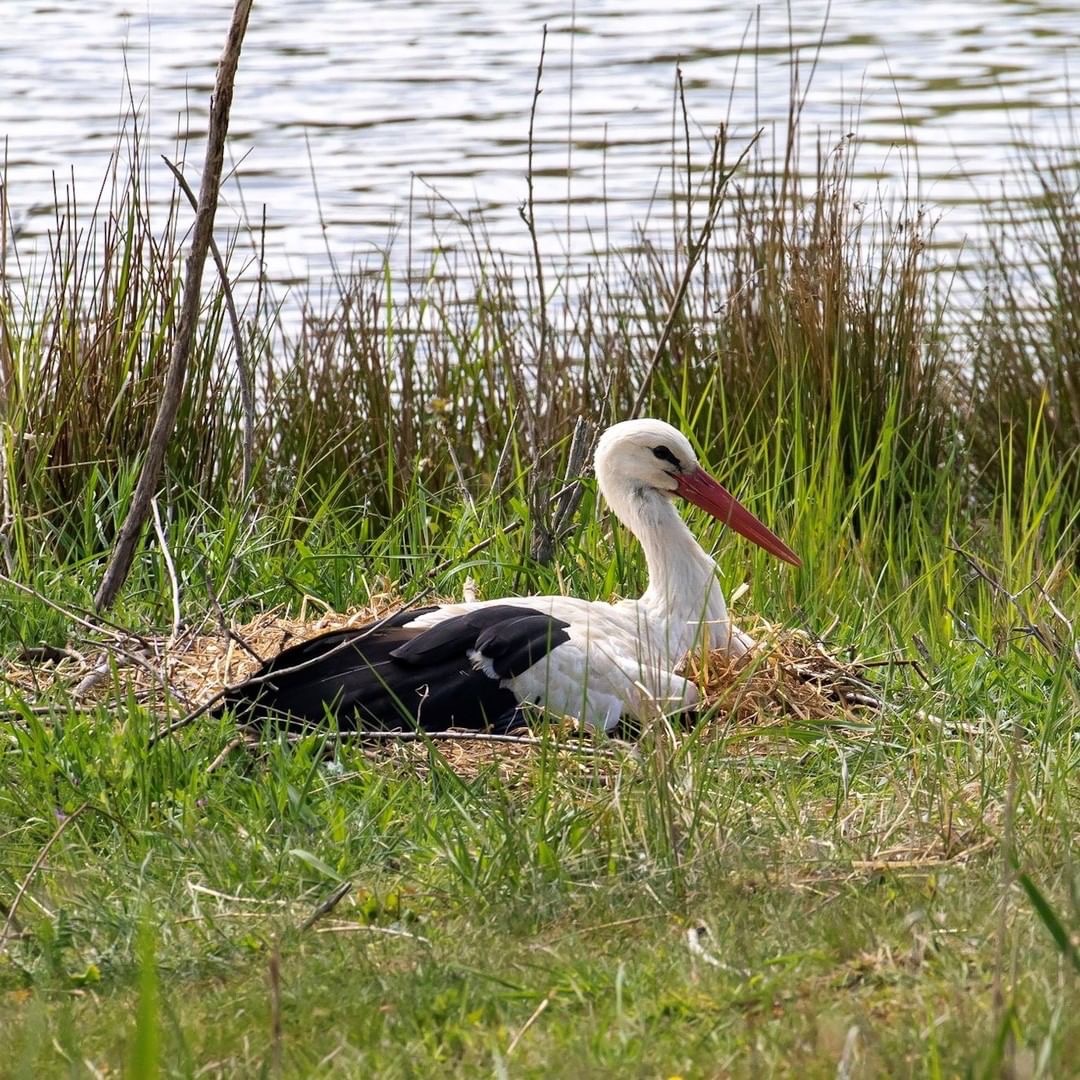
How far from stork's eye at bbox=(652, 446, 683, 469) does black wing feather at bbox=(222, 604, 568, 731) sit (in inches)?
39.1

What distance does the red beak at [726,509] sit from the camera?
5.33 m

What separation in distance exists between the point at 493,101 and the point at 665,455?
31.4 ft

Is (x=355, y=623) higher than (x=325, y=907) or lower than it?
lower

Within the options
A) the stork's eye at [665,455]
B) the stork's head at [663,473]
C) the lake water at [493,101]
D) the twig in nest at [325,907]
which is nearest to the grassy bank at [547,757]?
the twig in nest at [325,907]

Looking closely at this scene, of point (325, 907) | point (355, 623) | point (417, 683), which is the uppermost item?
point (325, 907)

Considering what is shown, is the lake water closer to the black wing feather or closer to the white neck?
the white neck

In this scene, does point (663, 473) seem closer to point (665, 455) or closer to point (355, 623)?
point (665, 455)

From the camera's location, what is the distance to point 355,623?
16.8ft

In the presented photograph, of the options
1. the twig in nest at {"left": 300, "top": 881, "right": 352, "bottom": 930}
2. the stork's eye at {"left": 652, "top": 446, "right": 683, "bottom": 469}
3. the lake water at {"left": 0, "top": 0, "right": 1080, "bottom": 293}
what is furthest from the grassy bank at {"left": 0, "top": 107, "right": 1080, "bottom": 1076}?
the lake water at {"left": 0, "top": 0, "right": 1080, "bottom": 293}

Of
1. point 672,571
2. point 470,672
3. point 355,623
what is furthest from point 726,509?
point 470,672

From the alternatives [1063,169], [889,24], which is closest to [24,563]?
[1063,169]

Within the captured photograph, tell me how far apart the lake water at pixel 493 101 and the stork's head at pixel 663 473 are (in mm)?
4358

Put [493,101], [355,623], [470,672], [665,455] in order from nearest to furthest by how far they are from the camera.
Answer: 1. [470,672]
2. [355,623]
3. [665,455]
4. [493,101]

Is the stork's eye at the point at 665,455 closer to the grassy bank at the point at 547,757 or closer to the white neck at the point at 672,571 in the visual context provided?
the white neck at the point at 672,571
